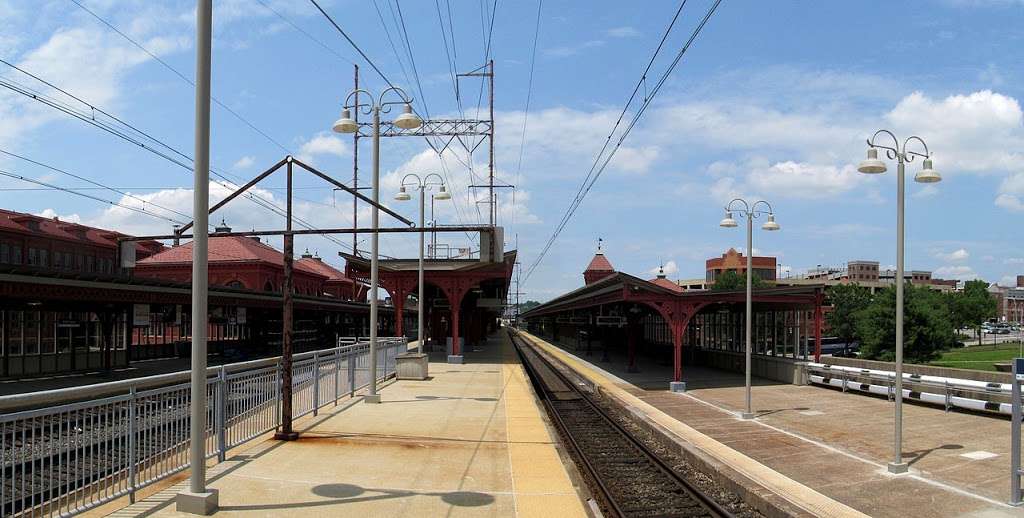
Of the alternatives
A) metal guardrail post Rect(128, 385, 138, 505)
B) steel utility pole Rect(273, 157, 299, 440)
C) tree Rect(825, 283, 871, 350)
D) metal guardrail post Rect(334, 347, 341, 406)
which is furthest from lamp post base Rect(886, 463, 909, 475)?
tree Rect(825, 283, 871, 350)

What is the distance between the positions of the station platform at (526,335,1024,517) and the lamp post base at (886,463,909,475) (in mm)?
100

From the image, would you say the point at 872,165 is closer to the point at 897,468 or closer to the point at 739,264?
the point at 897,468

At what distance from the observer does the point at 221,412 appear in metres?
9.80

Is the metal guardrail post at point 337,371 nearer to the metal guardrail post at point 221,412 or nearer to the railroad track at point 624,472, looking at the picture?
the railroad track at point 624,472

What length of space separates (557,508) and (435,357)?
3219cm

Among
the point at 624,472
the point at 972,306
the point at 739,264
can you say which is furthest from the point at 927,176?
the point at 739,264

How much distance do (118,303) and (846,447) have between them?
85.0 ft

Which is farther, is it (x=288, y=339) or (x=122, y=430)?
(x=288, y=339)

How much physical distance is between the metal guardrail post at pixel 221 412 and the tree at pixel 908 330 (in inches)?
2017

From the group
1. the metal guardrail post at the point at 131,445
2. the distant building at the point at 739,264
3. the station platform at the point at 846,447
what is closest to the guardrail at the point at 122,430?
the metal guardrail post at the point at 131,445

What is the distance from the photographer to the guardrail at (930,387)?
59.2 ft

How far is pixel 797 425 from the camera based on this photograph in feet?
57.4

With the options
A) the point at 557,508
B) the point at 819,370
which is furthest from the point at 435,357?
the point at 557,508

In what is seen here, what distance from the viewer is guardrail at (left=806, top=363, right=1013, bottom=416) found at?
18.0 metres
